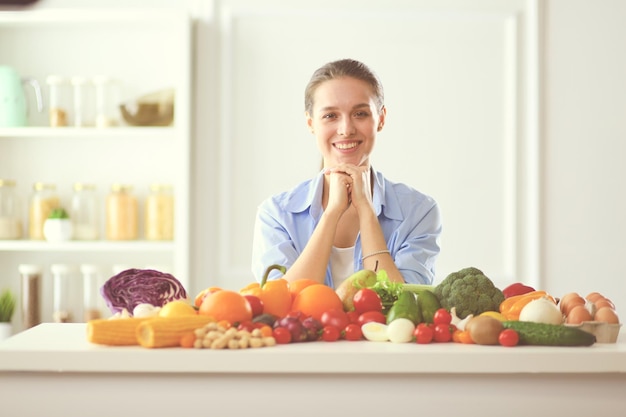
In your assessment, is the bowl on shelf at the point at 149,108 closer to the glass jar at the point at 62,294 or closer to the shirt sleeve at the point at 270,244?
the glass jar at the point at 62,294

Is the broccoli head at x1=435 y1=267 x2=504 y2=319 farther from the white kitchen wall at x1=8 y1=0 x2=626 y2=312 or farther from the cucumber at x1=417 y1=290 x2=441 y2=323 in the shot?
the white kitchen wall at x1=8 y1=0 x2=626 y2=312

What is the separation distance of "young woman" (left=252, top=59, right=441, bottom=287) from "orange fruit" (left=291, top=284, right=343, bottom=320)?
Result: 635 millimetres

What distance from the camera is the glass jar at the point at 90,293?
377cm

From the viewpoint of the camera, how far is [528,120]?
156 inches

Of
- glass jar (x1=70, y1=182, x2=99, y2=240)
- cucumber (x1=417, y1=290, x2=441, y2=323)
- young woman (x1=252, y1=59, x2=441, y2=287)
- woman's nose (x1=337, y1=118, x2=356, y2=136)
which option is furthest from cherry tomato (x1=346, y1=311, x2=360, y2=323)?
glass jar (x1=70, y1=182, x2=99, y2=240)

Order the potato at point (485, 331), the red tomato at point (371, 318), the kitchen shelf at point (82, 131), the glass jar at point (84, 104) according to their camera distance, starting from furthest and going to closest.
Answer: the glass jar at point (84, 104), the kitchen shelf at point (82, 131), the red tomato at point (371, 318), the potato at point (485, 331)

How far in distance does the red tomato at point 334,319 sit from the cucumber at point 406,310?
78 millimetres

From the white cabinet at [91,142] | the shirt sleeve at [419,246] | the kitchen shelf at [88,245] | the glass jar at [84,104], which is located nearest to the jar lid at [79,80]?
the glass jar at [84,104]

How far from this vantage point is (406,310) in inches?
59.3

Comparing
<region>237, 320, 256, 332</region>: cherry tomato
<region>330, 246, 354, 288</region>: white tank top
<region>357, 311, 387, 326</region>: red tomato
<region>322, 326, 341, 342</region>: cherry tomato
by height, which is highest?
<region>330, 246, 354, 288</region>: white tank top

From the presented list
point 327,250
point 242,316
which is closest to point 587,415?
point 242,316

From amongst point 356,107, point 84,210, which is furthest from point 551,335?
point 84,210

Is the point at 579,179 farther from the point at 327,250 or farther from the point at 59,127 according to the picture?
the point at 59,127

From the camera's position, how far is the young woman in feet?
7.68
